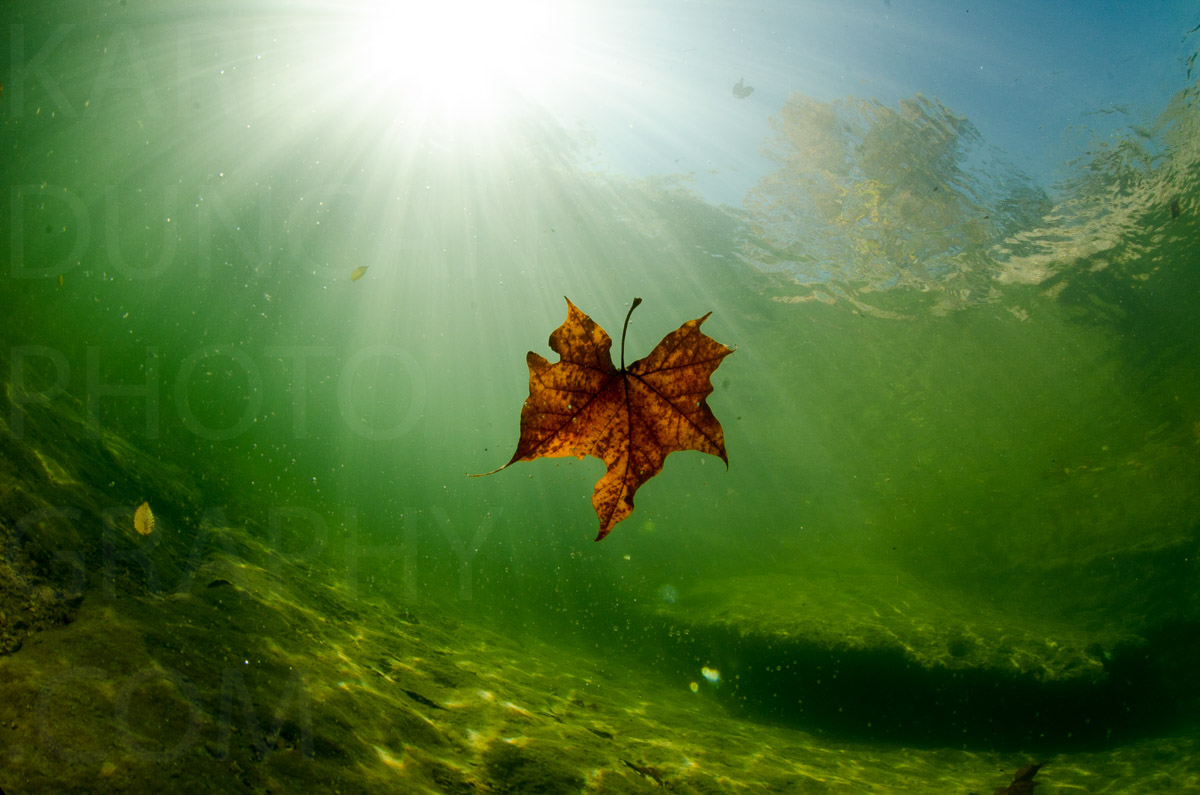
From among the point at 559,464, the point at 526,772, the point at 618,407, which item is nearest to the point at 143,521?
the point at 526,772

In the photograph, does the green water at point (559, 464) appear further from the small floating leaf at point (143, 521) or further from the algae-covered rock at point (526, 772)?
the small floating leaf at point (143, 521)

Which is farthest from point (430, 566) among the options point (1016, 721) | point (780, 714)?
point (1016, 721)

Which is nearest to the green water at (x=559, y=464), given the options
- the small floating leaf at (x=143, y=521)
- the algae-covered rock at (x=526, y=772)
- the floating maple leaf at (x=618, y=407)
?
the algae-covered rock at (x=526, y=772)

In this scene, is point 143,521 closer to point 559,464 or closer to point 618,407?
point 618,407

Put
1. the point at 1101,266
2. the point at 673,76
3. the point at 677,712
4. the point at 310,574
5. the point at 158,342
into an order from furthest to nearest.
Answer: the point at 158,342 → the point at 1101,266 → the point at 673,76 → the point at 310,574 → the point at 677,712

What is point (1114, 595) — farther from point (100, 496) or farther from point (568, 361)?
point (100, 496)
